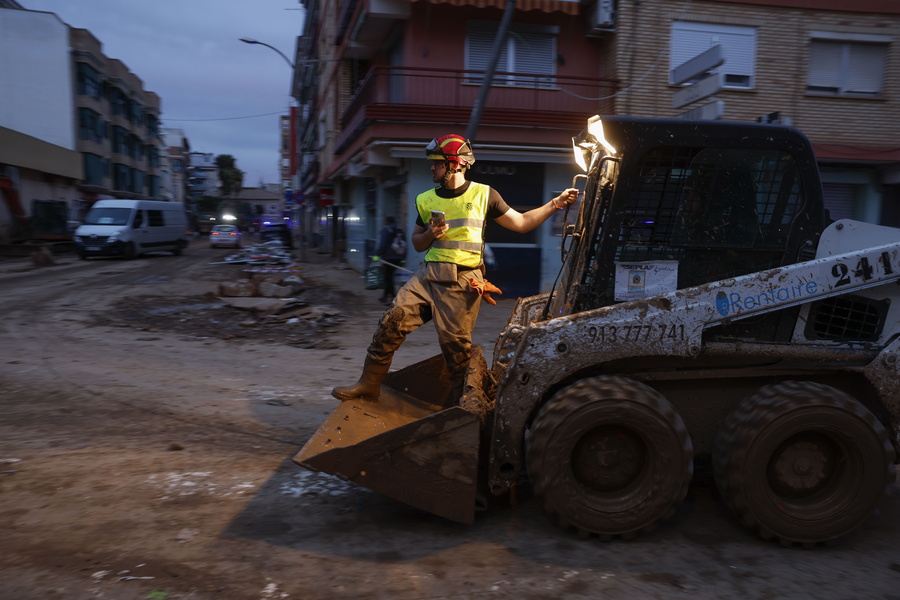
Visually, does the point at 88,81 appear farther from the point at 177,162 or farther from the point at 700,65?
the point at 177,162

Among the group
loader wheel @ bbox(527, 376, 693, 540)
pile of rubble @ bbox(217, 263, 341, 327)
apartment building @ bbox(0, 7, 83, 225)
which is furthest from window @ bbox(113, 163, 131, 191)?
loader wheel @ bbox(527, 376, 693, 540)

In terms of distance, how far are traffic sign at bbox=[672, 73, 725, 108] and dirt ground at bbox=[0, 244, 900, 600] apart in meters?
7.58

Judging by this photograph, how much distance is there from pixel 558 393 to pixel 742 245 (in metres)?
1.25

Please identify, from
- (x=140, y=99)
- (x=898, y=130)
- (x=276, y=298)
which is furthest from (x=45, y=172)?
(x=898, y=130)

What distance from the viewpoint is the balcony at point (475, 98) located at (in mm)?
13375

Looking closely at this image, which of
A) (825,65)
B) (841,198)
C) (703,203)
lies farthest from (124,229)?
(703,203)

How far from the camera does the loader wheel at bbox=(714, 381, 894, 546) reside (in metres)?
3.29

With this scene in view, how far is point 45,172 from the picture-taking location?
117 ft

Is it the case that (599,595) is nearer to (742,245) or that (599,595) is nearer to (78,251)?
(742,245)

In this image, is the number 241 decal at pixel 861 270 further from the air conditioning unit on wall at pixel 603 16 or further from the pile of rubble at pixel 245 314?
the air conditioning unit on wall at pixel 603 16

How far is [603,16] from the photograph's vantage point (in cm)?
1389

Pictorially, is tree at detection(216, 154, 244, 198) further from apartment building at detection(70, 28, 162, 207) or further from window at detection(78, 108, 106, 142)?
window at detection(78, 108, 106, 142)

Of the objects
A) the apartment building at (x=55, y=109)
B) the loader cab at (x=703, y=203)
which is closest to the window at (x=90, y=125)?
the apartment building at (x=55, y=109)

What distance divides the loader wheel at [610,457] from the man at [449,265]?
96 centimetres
